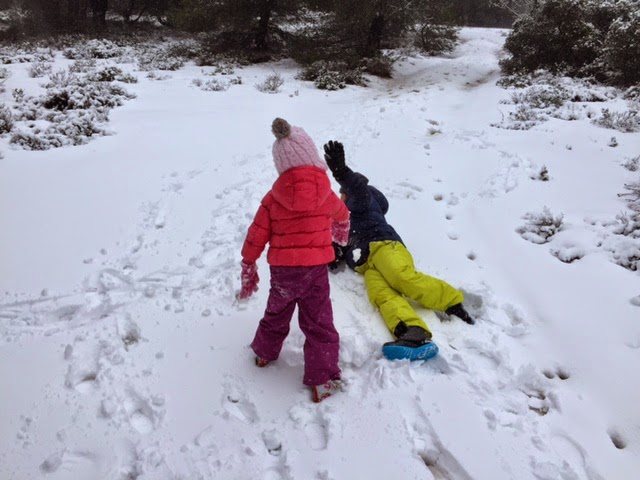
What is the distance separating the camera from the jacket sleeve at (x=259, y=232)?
2.28 m

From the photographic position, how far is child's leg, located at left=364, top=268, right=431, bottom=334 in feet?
8.99

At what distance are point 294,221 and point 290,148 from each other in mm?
420

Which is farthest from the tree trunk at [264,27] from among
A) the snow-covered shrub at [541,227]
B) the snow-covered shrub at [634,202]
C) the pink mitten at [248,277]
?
the pink mitten at [248,277]

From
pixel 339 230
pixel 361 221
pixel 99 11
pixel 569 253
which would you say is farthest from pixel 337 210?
pixel 99 11

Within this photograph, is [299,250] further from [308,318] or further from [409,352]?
[409,352]

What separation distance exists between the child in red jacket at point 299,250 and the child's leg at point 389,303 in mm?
557

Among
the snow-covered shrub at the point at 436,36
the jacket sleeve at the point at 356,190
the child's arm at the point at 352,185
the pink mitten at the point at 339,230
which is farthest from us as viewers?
the snow-covered shrub at the point at 436,36

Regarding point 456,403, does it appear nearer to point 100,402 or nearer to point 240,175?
point 100,402

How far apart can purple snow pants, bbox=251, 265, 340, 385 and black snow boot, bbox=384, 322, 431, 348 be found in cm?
46

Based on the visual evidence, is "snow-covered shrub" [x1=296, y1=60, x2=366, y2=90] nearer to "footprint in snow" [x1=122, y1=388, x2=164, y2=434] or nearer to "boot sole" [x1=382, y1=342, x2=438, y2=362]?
"boot sole" [x1=382, y1=342, x2=438, y2=362]

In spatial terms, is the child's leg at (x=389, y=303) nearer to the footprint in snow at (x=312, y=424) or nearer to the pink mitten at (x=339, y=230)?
the pink mitten at (x=339, y=230)

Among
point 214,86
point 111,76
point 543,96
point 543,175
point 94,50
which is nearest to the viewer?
point 543,175

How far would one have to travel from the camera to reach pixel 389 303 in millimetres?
2910

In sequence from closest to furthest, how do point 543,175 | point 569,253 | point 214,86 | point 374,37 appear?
1. point 569,253
2. point 543,175
3. point 214,86
4. point 374,37
